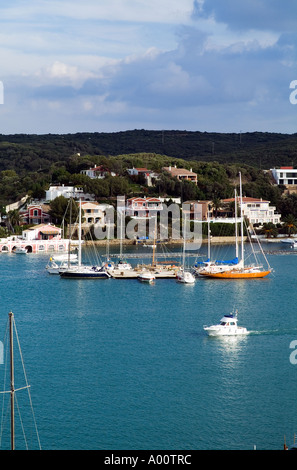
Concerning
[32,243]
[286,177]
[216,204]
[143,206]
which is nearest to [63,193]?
[143,206]

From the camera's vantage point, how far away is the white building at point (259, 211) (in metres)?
61.5

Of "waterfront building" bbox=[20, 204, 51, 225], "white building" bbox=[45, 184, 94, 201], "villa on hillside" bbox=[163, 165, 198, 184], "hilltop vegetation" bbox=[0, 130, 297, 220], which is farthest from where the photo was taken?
"villa on hillside" bbox=[163, 165, 198, 184]

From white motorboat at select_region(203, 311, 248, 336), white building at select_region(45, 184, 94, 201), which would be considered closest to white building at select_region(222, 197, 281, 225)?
white building at select_region(45, 184, 94, 201)

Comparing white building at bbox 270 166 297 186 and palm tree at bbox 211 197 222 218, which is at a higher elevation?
white building at bbox 270 166 297 186

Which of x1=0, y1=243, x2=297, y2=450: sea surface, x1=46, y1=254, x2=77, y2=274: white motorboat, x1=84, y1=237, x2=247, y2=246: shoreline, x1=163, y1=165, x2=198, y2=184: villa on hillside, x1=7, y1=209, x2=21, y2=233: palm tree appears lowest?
x1=0, y1=243, x2=297, y2=450: sea surface

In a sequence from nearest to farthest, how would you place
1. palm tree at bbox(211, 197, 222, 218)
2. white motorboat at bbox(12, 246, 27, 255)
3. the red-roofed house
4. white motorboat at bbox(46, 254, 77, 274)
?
white motorboat at bbox(46, 254, 77, 274) < white motorboat at bbox(12, 246, 27, 255) < the red-roofed house < palm tree at bbox(211, 197, 222, 218)

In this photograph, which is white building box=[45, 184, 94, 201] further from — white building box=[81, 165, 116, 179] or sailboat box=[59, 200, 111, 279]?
sailboat box=[59, 200, 111, 279]

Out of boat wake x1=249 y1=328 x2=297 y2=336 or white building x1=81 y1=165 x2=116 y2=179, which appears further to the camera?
white building x1=81 y1=165 x2=116 y2=179

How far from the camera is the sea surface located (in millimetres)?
14727

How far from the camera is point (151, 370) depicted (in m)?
18.8

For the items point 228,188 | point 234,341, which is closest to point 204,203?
point 228,188

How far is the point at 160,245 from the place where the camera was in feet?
170

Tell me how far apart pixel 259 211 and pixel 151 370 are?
146ft

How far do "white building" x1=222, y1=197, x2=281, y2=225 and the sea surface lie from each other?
3007 cm
